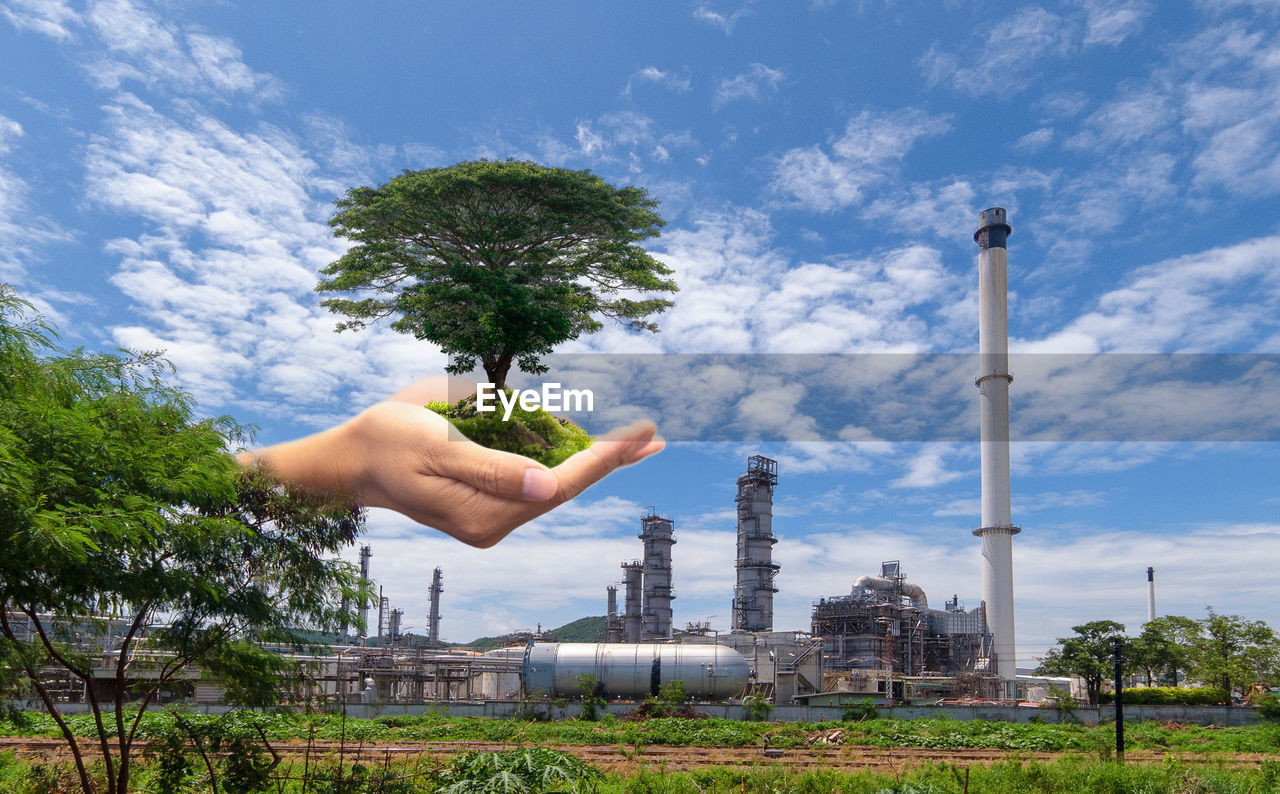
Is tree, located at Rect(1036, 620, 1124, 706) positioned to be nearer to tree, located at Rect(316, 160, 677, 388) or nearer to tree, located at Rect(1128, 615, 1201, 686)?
tree, located at Rect(1128, 615, 1201, 686)

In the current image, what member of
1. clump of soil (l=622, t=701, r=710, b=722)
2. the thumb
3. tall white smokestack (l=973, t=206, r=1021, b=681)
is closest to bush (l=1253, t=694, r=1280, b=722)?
tall white smokestack (l=973, t=206, r=1021, b=681)

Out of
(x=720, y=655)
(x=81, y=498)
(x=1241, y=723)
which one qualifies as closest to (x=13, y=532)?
(x=81, y=498)

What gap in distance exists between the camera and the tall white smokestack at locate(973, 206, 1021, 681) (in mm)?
55125

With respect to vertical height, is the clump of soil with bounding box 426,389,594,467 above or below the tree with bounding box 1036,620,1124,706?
above

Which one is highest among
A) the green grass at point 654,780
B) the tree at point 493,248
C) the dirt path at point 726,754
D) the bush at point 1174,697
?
the tree at point 493,248

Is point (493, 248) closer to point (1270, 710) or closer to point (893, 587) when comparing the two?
point (1270, 710)

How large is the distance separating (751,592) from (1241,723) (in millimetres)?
31192

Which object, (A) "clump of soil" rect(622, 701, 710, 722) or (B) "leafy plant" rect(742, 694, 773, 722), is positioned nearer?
(B) "leafy plant" rect(742, 694, 773, 722)

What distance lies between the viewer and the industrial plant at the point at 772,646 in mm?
46125

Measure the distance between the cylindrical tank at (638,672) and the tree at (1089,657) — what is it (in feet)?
75.8

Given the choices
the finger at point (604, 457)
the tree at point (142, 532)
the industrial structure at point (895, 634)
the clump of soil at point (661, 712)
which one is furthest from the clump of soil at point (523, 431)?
the industrial structure at point (895, 634)

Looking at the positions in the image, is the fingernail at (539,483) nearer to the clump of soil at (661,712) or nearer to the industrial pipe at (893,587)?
the clump of soil at (661,712)

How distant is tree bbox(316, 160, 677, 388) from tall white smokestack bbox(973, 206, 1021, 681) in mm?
48479

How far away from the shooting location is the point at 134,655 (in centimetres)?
1353
